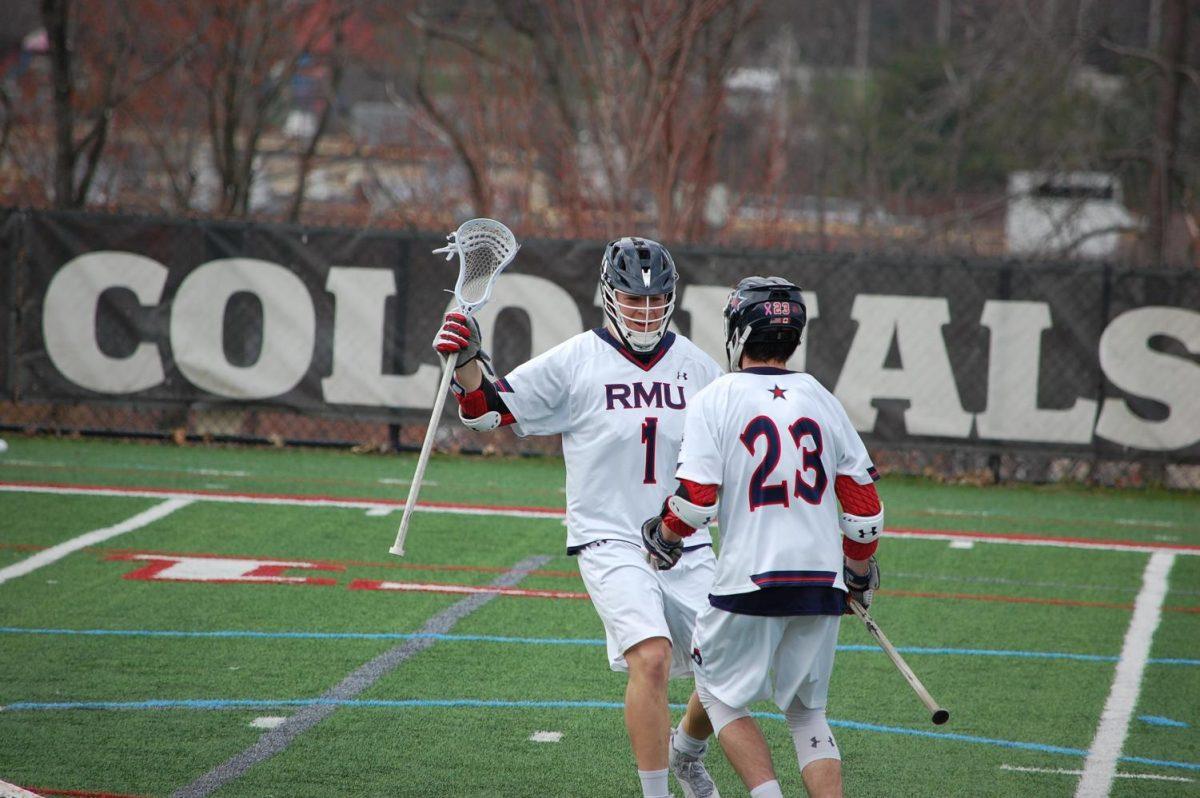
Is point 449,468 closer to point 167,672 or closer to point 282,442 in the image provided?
point 282,442

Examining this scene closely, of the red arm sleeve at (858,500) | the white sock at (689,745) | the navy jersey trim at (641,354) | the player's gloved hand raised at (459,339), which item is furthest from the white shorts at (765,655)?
the player's gloved hand raised at (459,339)

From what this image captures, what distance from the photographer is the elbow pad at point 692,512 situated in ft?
13.6

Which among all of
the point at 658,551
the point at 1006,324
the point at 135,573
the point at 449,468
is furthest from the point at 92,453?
the point at 658,551

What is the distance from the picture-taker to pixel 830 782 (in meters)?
4.16

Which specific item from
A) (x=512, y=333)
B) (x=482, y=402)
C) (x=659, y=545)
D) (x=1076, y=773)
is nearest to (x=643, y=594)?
(x=659, y=545)

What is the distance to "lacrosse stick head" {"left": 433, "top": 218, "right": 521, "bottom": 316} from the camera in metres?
5.45

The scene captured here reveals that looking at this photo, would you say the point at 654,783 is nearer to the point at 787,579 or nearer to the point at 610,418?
the point at 787,579

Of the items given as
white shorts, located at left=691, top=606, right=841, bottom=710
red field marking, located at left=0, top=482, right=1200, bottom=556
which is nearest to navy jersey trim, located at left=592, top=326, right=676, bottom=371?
white shorts, located at left=691, top=606, right=841, bottom=710

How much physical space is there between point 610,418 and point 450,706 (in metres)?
1.70

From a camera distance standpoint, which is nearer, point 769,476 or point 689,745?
point 769,476

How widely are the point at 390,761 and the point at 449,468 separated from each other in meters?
7.20

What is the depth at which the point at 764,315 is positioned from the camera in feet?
13.9

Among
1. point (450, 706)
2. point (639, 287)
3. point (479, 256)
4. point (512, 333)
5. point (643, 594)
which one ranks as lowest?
point (450, 706)

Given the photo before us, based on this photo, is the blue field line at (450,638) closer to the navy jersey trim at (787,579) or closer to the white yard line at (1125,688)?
the white yard line at (1125,688)
